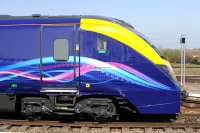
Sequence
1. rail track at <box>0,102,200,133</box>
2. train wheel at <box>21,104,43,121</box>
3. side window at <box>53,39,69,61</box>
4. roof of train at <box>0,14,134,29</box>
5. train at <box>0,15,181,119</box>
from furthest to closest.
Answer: train wheel at <box>21,104,43,121</box> < roof of train at <box>0,14,134,29</box> < side window at <box>53,39,69,61</box> < train at <box>0,15,181,119</box> < rail track at <box>0,102,200,133</box>

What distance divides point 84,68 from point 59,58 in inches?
27.7

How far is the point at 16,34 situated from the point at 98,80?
8.39 ft

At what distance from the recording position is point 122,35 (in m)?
11.4

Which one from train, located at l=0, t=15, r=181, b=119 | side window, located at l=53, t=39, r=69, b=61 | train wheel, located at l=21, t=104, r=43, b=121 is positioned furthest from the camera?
train wheel, located at l=21, t=104, r=43, b=121

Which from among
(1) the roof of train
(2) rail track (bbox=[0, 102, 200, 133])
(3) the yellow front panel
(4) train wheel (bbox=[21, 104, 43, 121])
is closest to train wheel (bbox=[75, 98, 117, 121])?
(2) rail track (bbox=[0, 102, 200, 133])

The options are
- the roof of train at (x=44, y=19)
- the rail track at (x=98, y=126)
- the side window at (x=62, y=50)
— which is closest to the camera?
the rail track at (x=98, y=126)

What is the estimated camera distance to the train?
37.3 feet

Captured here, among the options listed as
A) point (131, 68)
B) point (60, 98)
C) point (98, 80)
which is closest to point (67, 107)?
point (60, 98)

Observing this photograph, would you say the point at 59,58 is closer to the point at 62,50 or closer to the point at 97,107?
the point at 62,50

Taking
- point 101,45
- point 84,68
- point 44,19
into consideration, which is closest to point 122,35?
point 101,45

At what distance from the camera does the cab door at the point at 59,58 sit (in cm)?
1146

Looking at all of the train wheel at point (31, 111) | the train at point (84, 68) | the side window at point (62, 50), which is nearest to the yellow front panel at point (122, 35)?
the train at point (84, 68)

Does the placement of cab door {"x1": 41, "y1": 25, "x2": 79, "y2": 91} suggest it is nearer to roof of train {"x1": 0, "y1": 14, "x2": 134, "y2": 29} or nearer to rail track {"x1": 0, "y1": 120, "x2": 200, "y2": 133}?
roof of train {"x1": 0, "y1": 14, "x2": 134, "y2": 29}

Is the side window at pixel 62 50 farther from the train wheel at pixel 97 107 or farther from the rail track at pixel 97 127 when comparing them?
the rail track at pixel 97 127
